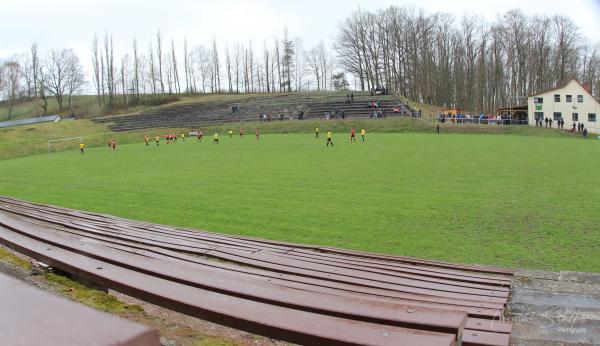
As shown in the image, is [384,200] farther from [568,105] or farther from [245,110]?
[245,110]

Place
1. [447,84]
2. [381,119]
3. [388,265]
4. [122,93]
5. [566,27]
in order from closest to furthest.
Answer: [388,265] < [381,119] < [566,27] < [447,84] < [122,93]

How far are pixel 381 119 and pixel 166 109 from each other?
117 feet

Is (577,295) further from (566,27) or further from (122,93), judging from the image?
(122,93)

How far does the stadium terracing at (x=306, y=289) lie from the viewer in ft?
6.69

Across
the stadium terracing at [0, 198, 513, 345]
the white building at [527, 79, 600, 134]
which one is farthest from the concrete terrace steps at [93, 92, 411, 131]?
the stadium terracing at [0, 198, 513, 345]

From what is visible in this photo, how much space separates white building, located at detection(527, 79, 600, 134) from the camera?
185ft

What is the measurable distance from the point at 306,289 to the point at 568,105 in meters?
62.7

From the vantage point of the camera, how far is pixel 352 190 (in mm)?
14945

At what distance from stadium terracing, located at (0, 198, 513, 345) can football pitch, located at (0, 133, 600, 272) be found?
250 cm

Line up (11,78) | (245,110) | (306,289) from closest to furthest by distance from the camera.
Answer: (306,289)
(245,110)
(11,78)

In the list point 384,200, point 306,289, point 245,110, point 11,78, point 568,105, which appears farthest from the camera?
point 11,78

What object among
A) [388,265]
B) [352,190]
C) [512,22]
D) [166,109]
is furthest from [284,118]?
[388,265]

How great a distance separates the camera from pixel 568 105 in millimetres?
57062

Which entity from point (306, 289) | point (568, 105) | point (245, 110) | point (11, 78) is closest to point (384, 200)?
point (306, 289)
